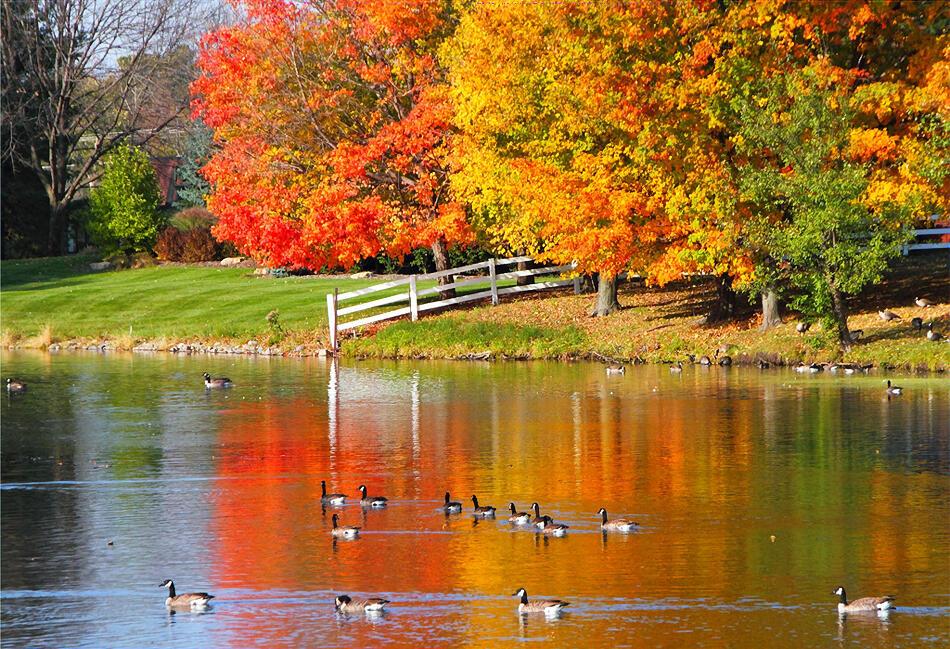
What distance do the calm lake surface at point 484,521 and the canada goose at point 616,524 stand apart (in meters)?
0.14

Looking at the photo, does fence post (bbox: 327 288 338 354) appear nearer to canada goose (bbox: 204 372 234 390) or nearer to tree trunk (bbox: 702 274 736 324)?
canada goose (bbox: 204 372 234 390)

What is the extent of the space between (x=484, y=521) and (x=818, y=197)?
19018mm

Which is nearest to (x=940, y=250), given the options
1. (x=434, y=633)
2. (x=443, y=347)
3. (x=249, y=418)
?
(x=443, y=347)

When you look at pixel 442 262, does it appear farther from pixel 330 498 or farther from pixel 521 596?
pixel 521 596

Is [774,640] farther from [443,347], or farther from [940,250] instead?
[940,250]

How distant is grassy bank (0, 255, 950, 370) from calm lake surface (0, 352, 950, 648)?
12.1 ft

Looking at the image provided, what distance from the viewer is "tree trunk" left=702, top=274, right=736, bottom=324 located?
42750 millimetres

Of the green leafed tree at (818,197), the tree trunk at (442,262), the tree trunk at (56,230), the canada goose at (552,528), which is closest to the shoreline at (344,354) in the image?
the green leafed tree at (818,197)

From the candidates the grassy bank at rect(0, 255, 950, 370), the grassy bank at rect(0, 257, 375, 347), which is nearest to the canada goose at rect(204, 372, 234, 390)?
the grassy bank at rect(0, 255, 950, 370)

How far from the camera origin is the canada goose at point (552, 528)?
63.7 ft

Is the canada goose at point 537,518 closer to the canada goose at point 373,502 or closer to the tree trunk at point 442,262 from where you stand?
the canada goose at point 373,502

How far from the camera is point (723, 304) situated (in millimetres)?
42906

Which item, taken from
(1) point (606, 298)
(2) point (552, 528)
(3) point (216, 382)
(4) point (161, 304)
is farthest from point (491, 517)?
(4) point (161, 304)

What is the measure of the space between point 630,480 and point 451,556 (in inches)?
223
